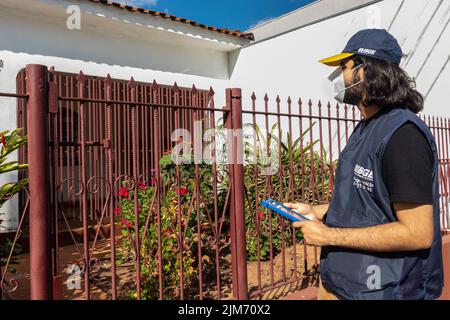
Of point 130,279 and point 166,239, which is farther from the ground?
point 166,239

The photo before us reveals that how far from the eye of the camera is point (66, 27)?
5.56 metres

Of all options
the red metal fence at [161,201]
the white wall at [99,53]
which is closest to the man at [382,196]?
the red metal fence at [161,201]

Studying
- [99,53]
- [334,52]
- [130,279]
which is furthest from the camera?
[334,52]

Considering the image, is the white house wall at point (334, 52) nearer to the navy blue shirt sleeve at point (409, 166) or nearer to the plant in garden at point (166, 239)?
the plant in garden at point (166, 239)

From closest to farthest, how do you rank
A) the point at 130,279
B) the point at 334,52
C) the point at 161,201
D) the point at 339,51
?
the point at 161,201, the point at 130,279, the point at 339,51, the point at 334,52

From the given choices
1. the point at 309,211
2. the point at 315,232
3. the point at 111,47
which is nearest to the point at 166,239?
the point at 309,211

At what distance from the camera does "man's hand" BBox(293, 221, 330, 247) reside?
4.74 feet

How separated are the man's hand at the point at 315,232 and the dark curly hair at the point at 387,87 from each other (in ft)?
1.84

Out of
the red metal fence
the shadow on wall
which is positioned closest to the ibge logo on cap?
the red metal fence

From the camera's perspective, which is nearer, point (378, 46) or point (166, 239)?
point (378, 46)

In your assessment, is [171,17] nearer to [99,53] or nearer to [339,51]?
[99,53]

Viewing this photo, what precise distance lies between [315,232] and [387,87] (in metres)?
0.66

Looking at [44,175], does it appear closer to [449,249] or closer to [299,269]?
[299,269]

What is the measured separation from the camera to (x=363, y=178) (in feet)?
4.54
